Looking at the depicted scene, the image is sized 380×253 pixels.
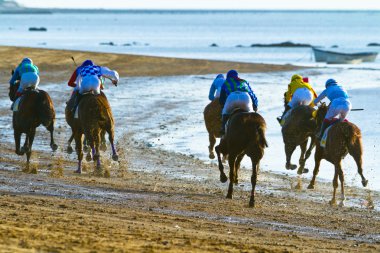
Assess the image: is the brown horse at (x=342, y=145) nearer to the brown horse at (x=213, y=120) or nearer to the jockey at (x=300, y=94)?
the jockey at (x=300, y=94)

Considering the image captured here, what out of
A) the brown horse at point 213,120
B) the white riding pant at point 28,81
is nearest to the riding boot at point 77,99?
the white riding pant at point 28,81

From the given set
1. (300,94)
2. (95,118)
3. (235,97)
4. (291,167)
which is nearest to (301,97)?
(300,94)

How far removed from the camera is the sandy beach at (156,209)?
11.0 metres

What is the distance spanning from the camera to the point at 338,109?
17094 mm

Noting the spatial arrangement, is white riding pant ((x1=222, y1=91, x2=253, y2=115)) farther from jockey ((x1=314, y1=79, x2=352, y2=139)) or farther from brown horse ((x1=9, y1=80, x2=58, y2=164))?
brown horse ((x1=9, y1=80, x2=58, y2=164))

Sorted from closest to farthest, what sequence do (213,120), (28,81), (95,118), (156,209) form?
(156,209)
(95,118)
(28,81)
(213,120)

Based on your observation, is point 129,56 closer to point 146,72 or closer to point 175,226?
point 146,72

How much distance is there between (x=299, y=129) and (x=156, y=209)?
543 centimetres

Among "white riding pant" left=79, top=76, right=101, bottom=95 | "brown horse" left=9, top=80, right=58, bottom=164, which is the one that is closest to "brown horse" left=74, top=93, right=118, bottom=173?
"white riding pant" left=79, top=76, right=101, bottom=95

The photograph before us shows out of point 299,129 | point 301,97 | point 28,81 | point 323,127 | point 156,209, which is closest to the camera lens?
point 156,209

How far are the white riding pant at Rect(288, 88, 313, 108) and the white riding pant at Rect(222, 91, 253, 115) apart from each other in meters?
2.78

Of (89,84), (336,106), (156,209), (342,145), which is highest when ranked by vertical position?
(336,106)

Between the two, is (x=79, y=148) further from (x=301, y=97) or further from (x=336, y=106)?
(x=336, y=106)

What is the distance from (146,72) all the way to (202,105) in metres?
13.7
